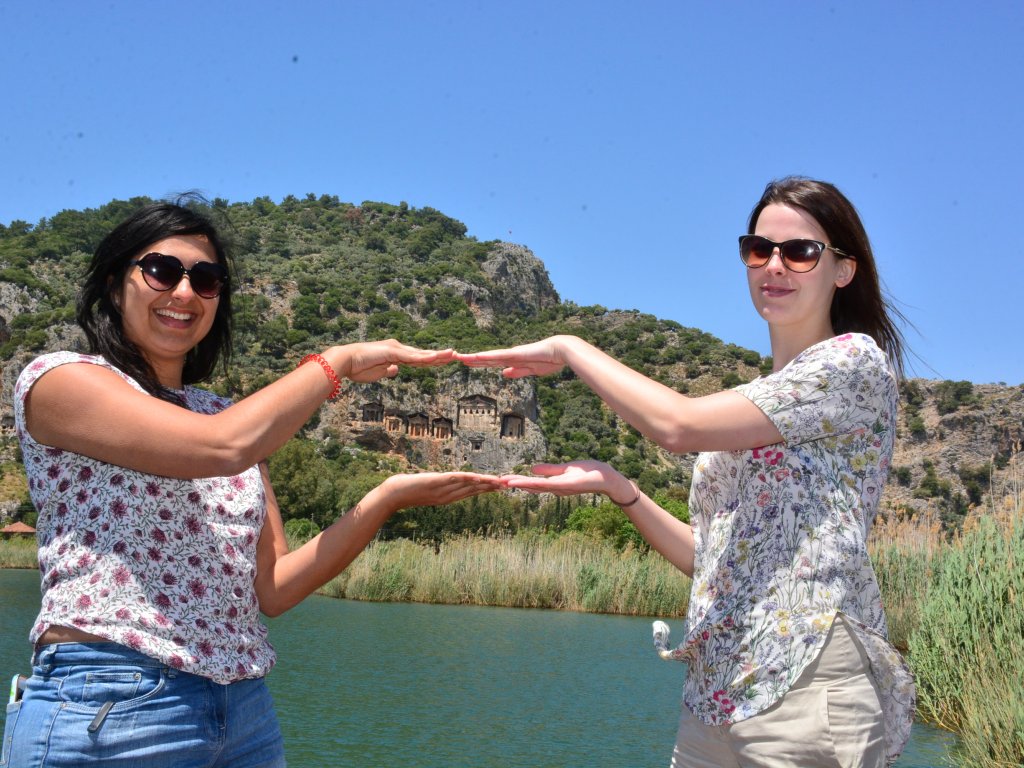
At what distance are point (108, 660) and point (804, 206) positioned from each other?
143 centimetres

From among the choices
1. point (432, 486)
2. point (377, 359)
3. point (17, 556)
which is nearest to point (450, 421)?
point (17, 556)

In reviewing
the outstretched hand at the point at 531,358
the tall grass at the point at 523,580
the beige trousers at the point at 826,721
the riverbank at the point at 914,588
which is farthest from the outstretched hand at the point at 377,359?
the tall grass at the point at 523,580

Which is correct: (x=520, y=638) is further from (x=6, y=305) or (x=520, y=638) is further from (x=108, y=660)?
(x=6, y=305)

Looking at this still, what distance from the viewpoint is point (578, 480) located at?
6.02 feet

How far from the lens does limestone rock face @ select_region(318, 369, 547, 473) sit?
4972 centimetres

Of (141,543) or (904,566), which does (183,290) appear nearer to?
(141,543)

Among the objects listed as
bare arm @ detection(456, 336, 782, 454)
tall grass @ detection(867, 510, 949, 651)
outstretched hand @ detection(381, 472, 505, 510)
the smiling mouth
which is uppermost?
the smiling mouth

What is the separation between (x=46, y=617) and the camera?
1502mm

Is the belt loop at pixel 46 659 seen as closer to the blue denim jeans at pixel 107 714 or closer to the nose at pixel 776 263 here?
the blue denim jeans at pixel 107 714

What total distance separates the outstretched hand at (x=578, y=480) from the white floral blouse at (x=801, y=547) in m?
0.30

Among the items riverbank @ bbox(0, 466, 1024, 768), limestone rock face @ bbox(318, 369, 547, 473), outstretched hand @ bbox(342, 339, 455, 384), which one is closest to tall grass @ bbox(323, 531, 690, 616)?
riverbank @ bbox(0, 466, 1024, 768)

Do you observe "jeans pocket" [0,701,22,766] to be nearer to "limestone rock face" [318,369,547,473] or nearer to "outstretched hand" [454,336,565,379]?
"outstretched hand" [454,336,565,379]

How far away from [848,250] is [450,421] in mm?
49747

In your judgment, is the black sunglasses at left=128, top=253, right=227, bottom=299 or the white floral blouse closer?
the white floral blouse
